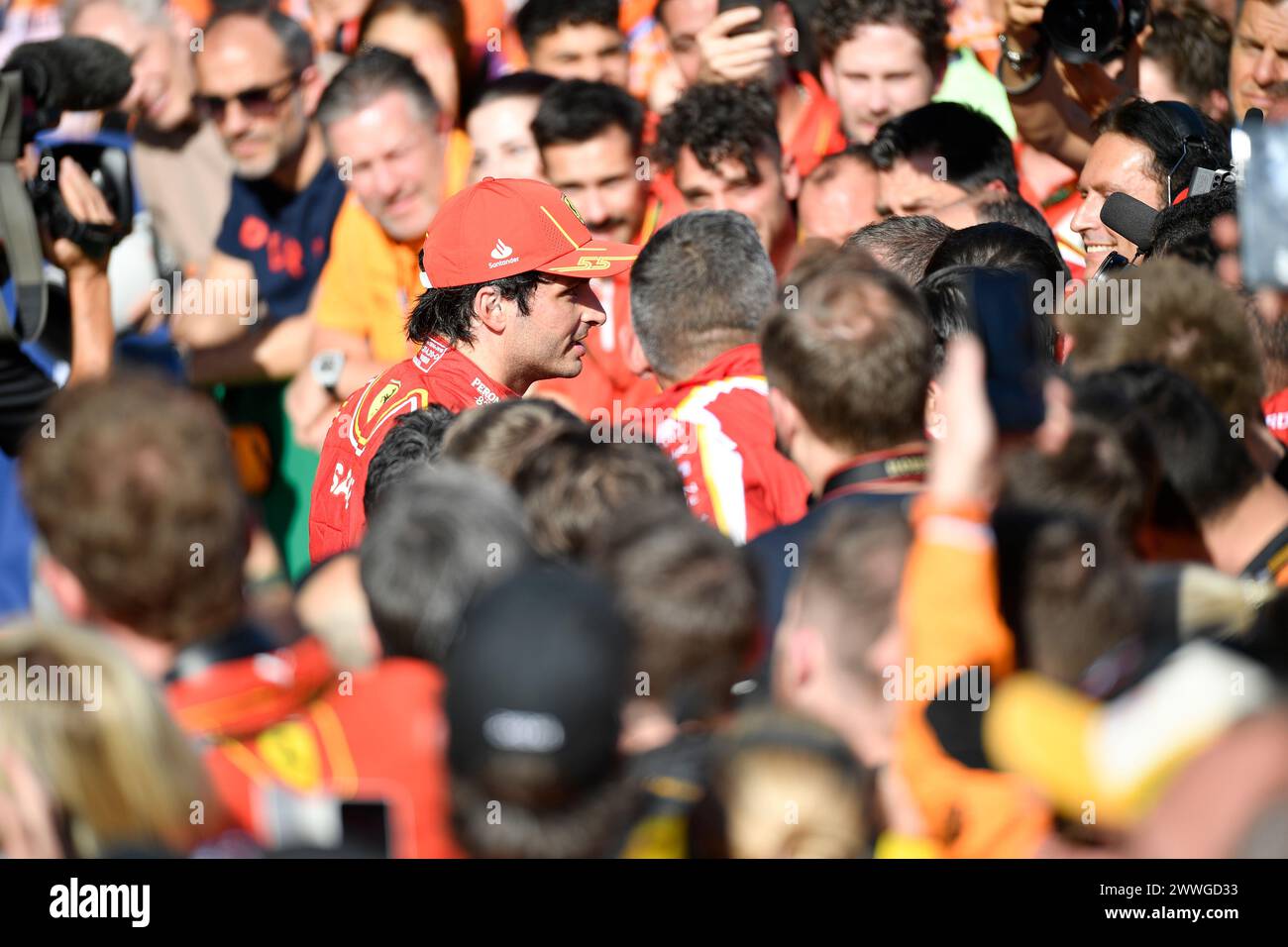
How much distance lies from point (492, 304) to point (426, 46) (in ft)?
8.28

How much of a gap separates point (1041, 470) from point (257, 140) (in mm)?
3772

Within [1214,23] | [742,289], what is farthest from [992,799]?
[1214,23]

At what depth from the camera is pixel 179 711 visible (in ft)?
7.77

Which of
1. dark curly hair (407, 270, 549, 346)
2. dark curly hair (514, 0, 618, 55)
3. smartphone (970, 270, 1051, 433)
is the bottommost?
dark curly hair (407, 270, 549, 346)

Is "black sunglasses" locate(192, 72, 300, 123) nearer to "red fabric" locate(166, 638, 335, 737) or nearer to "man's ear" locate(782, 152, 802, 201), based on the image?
"man's ear" locate(782, 152, 802, 201)

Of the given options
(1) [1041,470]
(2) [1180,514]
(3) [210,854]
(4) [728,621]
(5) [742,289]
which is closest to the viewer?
(3) [210,854]

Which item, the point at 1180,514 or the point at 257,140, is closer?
the point at 1180,514

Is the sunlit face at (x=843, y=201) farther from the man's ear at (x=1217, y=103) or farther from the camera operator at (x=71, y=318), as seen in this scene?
the camera operator at (x=71, y=318)

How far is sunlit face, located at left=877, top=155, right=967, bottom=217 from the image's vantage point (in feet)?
16.6

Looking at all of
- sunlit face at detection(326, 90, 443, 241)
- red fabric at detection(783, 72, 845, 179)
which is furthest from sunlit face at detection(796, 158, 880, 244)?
sunlit face at detection(326, 90, 443, 241)

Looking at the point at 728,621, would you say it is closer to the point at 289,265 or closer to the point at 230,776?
the point at 230,776

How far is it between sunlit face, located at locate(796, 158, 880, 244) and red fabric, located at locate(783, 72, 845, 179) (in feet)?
1.36

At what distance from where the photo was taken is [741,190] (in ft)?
17.3

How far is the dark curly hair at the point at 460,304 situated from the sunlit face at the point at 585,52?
2.35 metres
